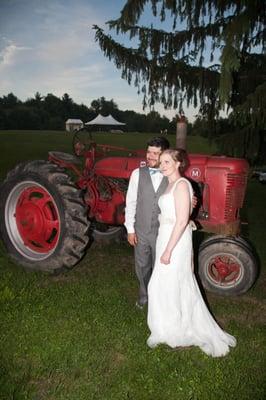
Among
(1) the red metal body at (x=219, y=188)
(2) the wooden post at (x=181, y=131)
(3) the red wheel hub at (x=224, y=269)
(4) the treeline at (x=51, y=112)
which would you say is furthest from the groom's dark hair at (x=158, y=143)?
(4) the treeline at (x=51, y=112)

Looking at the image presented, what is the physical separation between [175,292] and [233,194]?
1.67 m

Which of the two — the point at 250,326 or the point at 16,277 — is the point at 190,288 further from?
the point at 16,277

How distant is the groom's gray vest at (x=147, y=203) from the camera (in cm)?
373

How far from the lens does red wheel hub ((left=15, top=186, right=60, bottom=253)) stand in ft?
16.2

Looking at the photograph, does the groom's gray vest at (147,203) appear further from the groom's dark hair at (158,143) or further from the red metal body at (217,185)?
the red metal body at (217,185)

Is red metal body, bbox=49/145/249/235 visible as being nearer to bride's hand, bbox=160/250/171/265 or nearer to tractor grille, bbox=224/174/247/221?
tractor grille, bbox=224/174/247/221

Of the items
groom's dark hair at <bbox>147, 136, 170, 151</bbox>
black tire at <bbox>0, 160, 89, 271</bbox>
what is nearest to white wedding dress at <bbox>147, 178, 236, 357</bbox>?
groom's dark hair at <bbox>147, 136, 170, 151</bbox>

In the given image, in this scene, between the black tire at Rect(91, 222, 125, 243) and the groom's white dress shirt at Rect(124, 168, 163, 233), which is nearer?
the groom's white dress shirt at Rect(124, 168, 163, 233)

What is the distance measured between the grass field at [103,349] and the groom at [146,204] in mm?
637

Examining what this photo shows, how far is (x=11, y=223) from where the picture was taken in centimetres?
523

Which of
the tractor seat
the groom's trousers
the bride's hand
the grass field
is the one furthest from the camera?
the tractor seat

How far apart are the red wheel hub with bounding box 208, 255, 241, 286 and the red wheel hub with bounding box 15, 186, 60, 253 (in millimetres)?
1862

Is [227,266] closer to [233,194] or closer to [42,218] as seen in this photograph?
[233,194]

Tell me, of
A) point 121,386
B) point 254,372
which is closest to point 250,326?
point 254,372
